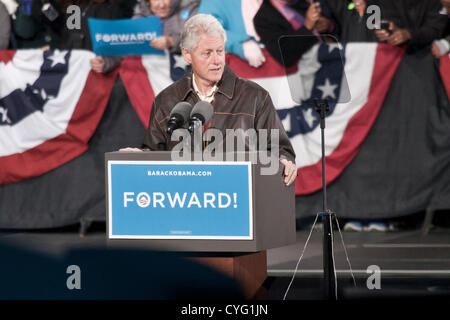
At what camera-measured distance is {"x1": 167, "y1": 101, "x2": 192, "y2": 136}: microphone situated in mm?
2914

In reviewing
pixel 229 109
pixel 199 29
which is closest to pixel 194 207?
pixel 229 109

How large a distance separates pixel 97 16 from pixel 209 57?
3.71 metres

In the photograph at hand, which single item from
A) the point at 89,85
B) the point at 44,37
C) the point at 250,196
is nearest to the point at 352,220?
the point at 89,85

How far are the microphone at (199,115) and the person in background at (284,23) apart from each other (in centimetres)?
363

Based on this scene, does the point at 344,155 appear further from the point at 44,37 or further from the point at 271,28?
the point at 44,37

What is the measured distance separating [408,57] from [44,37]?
329cm

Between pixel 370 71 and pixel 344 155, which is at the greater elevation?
pixel 370 71

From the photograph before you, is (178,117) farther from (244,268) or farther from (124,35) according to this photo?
(124,35)

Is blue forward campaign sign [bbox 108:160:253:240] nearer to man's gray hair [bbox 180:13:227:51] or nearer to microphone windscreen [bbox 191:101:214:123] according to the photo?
microphone windscreen [bbox 191:101:214:123]

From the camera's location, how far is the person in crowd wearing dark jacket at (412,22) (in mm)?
6352

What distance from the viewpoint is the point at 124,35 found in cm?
671

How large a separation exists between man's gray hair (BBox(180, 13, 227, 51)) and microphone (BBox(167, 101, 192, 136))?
0.49 meters
